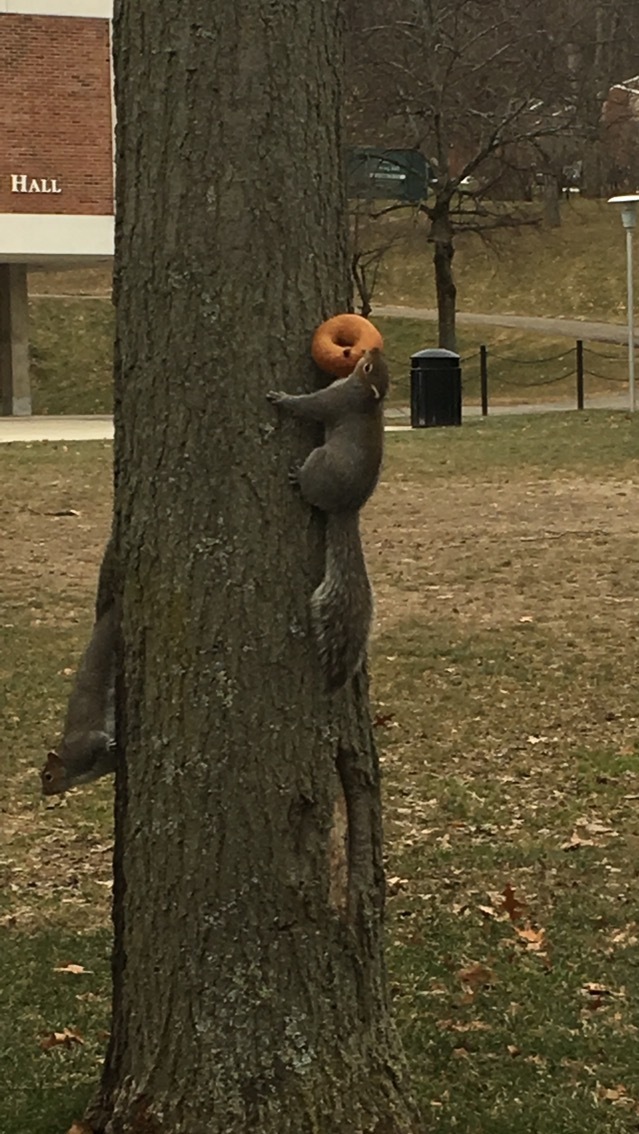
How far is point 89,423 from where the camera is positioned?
2545 cm

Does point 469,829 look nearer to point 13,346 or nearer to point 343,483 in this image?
point 343,483

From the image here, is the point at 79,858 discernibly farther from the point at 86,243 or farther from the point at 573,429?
the point at 86,243

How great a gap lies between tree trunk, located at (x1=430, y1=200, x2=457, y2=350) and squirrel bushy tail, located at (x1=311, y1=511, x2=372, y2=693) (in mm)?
30534

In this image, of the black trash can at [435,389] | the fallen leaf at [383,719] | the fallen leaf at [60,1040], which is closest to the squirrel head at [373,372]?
the fallen leaf at [60,1040]

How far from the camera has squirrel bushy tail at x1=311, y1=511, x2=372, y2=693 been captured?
3.21 metres

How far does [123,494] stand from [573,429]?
18132mm

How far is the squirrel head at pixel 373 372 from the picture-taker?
316 cm

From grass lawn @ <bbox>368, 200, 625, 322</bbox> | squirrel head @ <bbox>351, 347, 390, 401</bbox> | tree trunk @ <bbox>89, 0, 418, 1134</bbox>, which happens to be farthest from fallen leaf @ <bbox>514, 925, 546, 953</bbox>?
grass lawn @ <bbox>368, 200, 625, 322</bbox>

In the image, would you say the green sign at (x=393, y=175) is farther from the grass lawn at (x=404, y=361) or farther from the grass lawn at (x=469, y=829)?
the grass lawn at (x=469, y=829)

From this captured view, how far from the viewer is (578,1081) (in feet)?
13.1

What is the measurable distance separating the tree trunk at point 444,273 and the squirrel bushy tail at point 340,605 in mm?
30534

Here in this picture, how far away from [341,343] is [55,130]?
83.9ft

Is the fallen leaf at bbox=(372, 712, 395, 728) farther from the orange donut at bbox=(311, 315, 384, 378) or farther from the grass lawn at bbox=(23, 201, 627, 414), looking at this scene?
the grass lawn at bbox=(23, 201, 627, 414)

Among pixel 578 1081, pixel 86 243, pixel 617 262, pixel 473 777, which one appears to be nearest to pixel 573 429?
pixel 86 243
